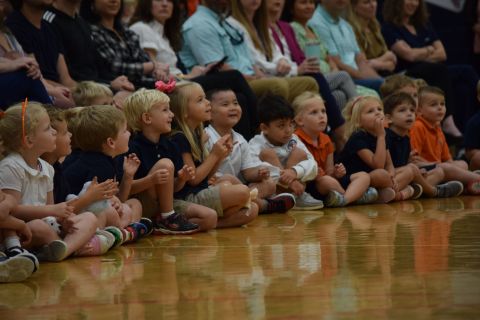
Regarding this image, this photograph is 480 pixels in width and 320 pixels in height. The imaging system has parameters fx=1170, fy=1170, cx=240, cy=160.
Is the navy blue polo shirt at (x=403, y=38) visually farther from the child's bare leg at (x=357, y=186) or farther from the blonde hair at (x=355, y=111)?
the child's bare leg at (x=357, y=186)

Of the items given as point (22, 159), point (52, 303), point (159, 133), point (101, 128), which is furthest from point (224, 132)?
point (52, 303)

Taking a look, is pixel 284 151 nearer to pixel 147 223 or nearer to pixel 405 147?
pixel 405 147

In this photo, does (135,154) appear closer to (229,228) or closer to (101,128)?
(101,128)

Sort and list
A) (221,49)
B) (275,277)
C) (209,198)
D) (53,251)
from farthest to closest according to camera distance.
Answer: (221,49)
(209,198)
(53,251)
(275,277)

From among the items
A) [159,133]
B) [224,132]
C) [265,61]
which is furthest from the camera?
[265,61]

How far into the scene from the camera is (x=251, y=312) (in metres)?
3.57

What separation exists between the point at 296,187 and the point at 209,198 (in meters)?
0.97

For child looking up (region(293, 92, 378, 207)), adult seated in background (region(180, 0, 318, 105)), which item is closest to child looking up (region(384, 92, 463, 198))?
child looking up (region(293, 92, 378, 207))

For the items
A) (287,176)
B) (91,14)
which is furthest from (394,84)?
(91,14)

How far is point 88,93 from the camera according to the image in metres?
6.36

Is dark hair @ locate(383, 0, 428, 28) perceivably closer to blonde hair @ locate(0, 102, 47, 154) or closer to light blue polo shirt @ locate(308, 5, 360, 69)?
light blue polo shirt @ locate(308, 5, 360, 69)

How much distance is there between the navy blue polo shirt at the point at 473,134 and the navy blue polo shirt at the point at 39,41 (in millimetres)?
3132

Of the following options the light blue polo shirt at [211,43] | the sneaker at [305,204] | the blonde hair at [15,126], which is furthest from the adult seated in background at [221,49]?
the blonde hair at [15,126]

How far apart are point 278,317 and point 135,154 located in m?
2.21
